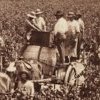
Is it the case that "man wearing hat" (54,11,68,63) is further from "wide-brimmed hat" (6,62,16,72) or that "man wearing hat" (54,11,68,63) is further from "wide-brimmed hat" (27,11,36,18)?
"wide-brimmed hat" (6,62,16,72)

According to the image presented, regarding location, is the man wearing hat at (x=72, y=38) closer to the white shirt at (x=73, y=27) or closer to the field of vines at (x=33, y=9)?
the white shirt at (x=73, y=27)

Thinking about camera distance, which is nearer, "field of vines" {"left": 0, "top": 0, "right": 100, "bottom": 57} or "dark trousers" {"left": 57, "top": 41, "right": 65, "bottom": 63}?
"dark trousers" {"left": 57, "top": 41, "right": 65, "bottom": 63}

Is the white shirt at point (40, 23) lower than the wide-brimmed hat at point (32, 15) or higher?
lower

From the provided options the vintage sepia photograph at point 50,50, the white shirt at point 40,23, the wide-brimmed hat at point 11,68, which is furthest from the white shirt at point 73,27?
the wide-brimmed hat at point 11,68

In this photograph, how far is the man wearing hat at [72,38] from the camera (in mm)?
6625

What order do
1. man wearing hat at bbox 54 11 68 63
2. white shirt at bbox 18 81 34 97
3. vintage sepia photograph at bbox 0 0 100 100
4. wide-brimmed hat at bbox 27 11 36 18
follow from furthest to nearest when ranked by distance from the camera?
wide-brimmed hat at bbox 27 11 36 18, man wearing hat at bbox 54 11 68 63, vintage sepia photograph at bbox 0 0 100 100, white shirt at bbox 18 81 34 97

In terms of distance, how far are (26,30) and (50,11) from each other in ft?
1.51

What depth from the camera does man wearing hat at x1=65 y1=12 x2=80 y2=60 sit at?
6.62 m

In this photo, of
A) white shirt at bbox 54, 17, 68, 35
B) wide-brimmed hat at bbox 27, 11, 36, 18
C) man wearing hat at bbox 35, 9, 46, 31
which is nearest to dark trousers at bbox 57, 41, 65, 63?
white shirt at bbox 54, 17, 68, 35

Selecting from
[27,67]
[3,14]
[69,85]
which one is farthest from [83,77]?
[3,14]

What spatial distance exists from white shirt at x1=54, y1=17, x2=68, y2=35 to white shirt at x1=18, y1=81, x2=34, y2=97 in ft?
2.34

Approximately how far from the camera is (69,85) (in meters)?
6.42

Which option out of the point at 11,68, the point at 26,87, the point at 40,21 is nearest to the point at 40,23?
the point at 40,21

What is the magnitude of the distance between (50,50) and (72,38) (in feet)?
1.29
